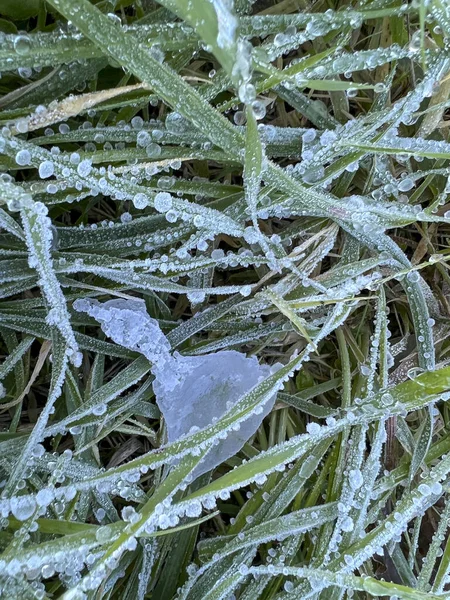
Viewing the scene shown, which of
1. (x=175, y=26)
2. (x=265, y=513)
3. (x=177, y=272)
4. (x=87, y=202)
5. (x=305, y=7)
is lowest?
(x=265, y=513)

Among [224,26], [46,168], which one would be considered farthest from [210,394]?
[224,26]

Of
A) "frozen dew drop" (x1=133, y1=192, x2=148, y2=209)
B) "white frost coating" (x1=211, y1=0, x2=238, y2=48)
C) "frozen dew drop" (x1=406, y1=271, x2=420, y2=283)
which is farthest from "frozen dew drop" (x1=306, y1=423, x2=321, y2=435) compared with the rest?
"white frost coating" (x1=211, y1=0, x2=238, y2=48)

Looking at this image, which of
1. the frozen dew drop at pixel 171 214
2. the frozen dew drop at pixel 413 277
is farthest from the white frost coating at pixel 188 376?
the frozen dew drop at pixel 413 277

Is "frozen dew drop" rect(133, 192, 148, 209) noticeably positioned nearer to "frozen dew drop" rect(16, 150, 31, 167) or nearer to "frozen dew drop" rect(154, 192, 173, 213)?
"frozen dew drop" rect(154, 192, 173, 213)

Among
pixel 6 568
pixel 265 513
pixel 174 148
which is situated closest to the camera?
pixel 6 568

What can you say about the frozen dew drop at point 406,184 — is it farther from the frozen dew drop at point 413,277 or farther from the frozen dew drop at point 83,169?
→ the frozen dew drop at point 83,169

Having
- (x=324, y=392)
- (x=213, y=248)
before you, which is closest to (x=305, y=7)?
(x=213, y=248)

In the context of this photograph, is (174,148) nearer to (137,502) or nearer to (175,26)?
(175,26)
